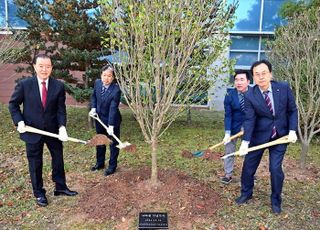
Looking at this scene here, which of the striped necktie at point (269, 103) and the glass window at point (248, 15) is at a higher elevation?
the glass window at point (248, 15)

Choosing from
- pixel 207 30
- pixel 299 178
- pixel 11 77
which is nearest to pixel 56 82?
pixel 207 30

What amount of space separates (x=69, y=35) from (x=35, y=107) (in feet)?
12.5

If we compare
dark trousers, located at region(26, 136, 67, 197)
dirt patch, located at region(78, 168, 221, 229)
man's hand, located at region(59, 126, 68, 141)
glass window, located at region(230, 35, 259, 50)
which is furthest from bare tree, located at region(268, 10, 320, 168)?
glass window, located at region(230, 35, 259, 50)

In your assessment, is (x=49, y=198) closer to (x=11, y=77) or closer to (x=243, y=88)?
(x=243, y=88)

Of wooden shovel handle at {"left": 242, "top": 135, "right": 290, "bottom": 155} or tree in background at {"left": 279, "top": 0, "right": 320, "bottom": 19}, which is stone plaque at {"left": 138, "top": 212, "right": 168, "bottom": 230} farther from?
tree in background at {"left": 279, "top": 0, "right": 320, "bottom": 19}

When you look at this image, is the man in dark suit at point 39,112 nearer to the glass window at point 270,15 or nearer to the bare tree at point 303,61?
the bare tree at point 303,61

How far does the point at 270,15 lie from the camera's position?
468 inches

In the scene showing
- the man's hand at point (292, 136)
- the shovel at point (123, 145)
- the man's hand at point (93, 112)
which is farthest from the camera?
the man's hand at point (93, 112)

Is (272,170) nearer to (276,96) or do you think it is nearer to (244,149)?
(244,149)

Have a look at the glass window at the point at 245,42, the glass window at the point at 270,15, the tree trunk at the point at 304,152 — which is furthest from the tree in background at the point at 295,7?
the glass window at the point at 245,42

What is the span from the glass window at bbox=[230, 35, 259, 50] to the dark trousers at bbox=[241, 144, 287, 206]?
913 cm

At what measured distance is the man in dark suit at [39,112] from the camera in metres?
3.68

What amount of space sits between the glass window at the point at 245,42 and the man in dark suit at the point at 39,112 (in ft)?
31.8

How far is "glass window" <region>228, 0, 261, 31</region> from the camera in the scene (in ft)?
39.0
